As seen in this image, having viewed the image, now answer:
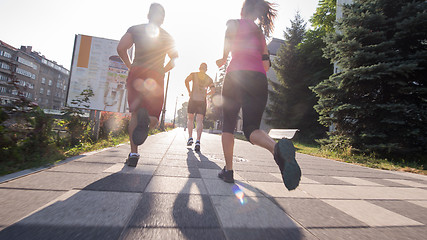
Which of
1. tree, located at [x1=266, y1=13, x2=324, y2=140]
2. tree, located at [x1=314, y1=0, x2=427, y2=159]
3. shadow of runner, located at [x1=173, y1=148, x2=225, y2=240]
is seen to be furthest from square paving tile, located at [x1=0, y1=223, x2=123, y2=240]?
tree, located at [x1=266, y1=13, x2=324, y2=140]

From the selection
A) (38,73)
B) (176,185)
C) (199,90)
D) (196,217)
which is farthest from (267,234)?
(38,73)

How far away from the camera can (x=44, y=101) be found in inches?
2408

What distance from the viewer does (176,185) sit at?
1971 millimetres

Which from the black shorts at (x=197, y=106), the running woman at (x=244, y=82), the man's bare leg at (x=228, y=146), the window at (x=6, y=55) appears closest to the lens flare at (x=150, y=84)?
the running woman at (x=244, y=82)

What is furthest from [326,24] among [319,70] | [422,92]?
[422,92]

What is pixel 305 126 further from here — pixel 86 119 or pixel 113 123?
pixel 86 119

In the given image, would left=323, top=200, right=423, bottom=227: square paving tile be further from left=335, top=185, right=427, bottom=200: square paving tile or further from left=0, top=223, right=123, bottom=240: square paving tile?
left=0, top=223, right=123, bottom=240: square paving tile

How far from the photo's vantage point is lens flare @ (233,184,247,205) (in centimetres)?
169

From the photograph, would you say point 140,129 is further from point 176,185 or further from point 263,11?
point 263,11

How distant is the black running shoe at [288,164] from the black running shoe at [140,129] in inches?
57.1

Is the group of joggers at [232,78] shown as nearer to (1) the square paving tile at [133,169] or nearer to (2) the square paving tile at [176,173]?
(1) the square paving tile at [133,169]

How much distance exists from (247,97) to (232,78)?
0.91 ft

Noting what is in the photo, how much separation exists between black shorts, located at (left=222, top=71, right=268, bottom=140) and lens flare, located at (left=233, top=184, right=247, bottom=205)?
1.80 feet

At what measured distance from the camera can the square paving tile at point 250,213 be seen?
4.19 ft
